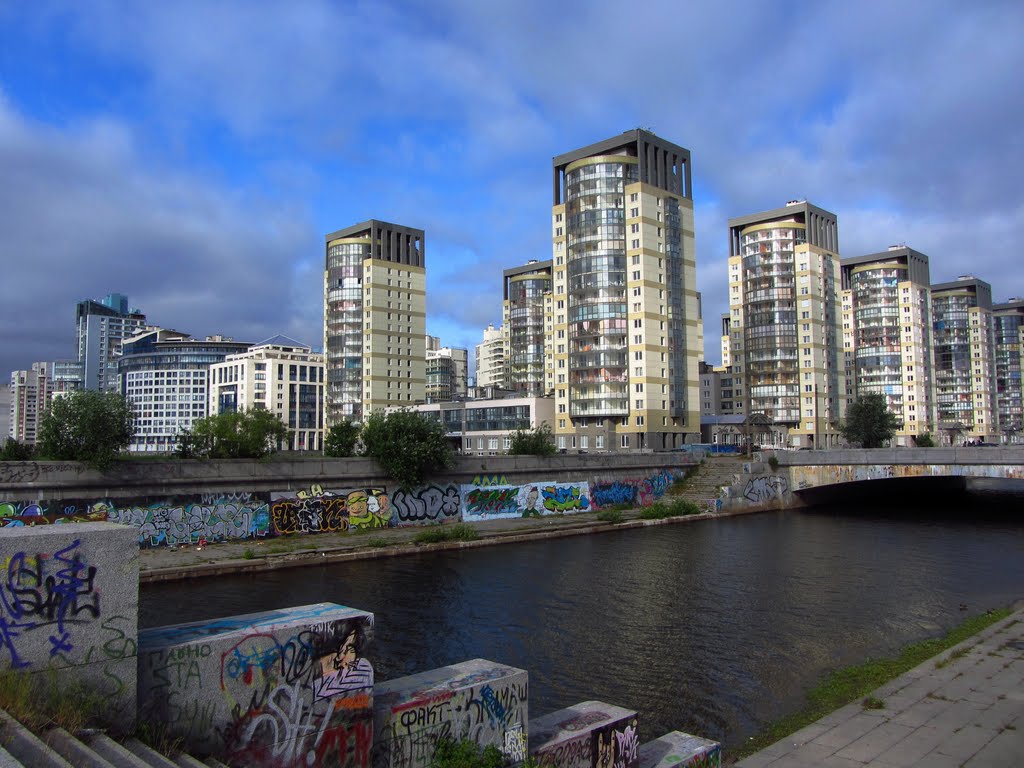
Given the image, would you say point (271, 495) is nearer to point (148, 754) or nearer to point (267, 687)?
point (267, 687)

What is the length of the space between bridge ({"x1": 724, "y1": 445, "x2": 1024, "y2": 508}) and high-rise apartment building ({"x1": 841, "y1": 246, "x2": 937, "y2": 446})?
81939 mm

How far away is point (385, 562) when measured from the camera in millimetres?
40406

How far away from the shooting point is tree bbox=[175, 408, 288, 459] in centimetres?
5194

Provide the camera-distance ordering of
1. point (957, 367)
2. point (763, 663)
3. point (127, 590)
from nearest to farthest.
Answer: point (127, 590) < point (763, 663) < point (957, 367)

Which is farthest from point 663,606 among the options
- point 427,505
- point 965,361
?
point 965,361

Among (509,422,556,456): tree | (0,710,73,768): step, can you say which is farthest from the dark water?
(509,422,556,456): tree

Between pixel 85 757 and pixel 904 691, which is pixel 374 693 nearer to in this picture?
pixel 85 757

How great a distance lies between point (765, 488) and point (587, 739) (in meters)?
67.1

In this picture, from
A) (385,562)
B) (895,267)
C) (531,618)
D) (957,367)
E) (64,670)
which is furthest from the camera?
(957,367)

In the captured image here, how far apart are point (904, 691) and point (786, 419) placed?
385 ft

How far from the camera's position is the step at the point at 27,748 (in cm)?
734

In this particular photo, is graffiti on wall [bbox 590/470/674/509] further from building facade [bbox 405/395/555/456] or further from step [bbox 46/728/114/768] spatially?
step [bbox 46/728/114/768]

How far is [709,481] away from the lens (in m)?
75.2

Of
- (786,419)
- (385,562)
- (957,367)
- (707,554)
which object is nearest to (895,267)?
(957,367)
